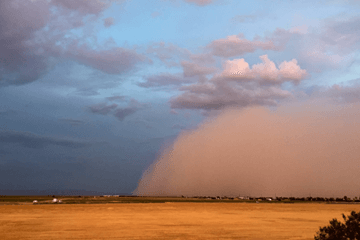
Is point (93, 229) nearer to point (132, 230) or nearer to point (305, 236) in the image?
point (132, 230)

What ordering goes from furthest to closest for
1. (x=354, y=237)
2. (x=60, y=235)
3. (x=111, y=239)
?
(x=60, y=235), (x=111, y=239), (x=354, y=237)

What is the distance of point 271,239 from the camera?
3462 centimetres

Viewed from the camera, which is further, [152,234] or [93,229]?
[93,229]

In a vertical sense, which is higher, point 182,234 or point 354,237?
point 354,237

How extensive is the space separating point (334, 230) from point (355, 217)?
124 cm

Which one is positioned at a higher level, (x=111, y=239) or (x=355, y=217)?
(x=355, y=217)

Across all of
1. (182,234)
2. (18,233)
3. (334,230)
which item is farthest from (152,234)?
(334,230)

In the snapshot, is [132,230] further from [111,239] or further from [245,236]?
[245,236]

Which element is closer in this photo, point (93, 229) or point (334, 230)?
point (334, 230)

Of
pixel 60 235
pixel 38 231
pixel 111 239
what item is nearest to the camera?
pixel 111 239

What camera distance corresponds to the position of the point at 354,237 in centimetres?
1390

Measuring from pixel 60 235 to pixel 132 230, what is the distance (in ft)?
A: 29.0

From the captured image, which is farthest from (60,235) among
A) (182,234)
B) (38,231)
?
(182,234)

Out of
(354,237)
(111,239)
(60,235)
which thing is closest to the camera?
(354,237)
